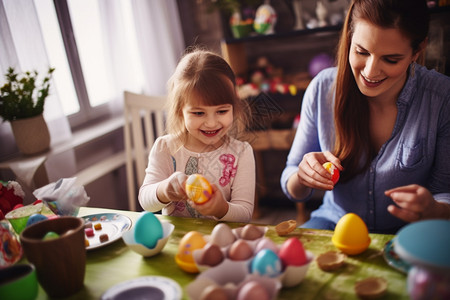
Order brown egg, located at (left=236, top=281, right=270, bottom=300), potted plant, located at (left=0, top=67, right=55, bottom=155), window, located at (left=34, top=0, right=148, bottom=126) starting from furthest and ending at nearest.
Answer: window, located at (left=34, top=0, right=148, bottom=126) < potted plant, located at (left=0, top=67, right=55, bottom=155) < brown egg, located at (left=236, top=281, right=270, bottom=300)

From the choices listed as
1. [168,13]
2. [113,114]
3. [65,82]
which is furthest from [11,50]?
[168,13]

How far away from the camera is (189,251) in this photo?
32.0 inches

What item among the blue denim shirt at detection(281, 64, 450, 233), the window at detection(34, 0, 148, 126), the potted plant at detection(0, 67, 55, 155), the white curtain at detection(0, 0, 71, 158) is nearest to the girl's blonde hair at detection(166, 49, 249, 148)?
the blue denim shirt at detection(281, 64, 450, 233)

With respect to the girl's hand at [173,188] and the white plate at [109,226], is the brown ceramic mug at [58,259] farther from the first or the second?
the girl's hand at [173,188]

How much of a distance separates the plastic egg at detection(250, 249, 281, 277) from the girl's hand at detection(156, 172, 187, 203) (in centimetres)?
35

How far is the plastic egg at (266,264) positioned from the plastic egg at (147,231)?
266 millimetres

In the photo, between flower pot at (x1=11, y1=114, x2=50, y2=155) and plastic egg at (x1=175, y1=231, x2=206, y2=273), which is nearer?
plastic egg at (x1=175, y1=231, x2=206, y2=273)

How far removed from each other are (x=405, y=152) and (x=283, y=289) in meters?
0.70

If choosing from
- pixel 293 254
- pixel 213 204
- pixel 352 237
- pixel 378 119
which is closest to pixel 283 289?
pixel 293 254

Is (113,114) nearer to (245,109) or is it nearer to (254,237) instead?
(245,109)

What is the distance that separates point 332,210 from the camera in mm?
→ 1385

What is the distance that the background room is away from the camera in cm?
182

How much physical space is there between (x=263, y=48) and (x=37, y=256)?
246 centimetres

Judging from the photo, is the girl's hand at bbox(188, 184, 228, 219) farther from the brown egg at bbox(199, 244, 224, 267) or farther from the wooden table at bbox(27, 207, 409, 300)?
the brown egg at bbox(199, 244, 224, 267)
